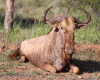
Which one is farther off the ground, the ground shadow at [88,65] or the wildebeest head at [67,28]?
the wildebeest head at [67,28]

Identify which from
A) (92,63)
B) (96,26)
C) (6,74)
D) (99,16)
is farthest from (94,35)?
(6,74)

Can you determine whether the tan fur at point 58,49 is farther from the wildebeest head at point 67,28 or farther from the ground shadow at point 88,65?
the ground shadow at point 88,65

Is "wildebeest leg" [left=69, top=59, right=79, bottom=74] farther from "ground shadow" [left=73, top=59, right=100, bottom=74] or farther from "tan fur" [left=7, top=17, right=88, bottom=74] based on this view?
"ground shadow" [left=73, top=59, right=100, bottom=74]

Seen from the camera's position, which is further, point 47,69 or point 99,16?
point 99,16

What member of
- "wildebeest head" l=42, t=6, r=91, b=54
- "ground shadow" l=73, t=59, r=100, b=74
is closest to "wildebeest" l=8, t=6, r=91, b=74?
"wildebeest head" l=42, t=6, r=91, b=54

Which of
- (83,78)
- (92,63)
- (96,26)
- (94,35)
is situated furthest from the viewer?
(96,26)

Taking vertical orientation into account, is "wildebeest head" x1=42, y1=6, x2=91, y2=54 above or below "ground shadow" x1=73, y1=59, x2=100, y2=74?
above

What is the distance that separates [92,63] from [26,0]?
19.9m

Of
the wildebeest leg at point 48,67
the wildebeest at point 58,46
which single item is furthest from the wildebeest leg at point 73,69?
the wildebeest leg at point 48,67

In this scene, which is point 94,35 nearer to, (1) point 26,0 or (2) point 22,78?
(2) point 22,78

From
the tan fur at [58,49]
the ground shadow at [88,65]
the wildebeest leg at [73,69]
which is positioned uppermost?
the tan fur at [58,49]

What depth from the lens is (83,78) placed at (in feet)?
15.8

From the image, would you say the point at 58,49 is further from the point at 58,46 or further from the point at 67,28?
the point at 67,28

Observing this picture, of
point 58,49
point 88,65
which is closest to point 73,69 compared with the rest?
point 58,49
